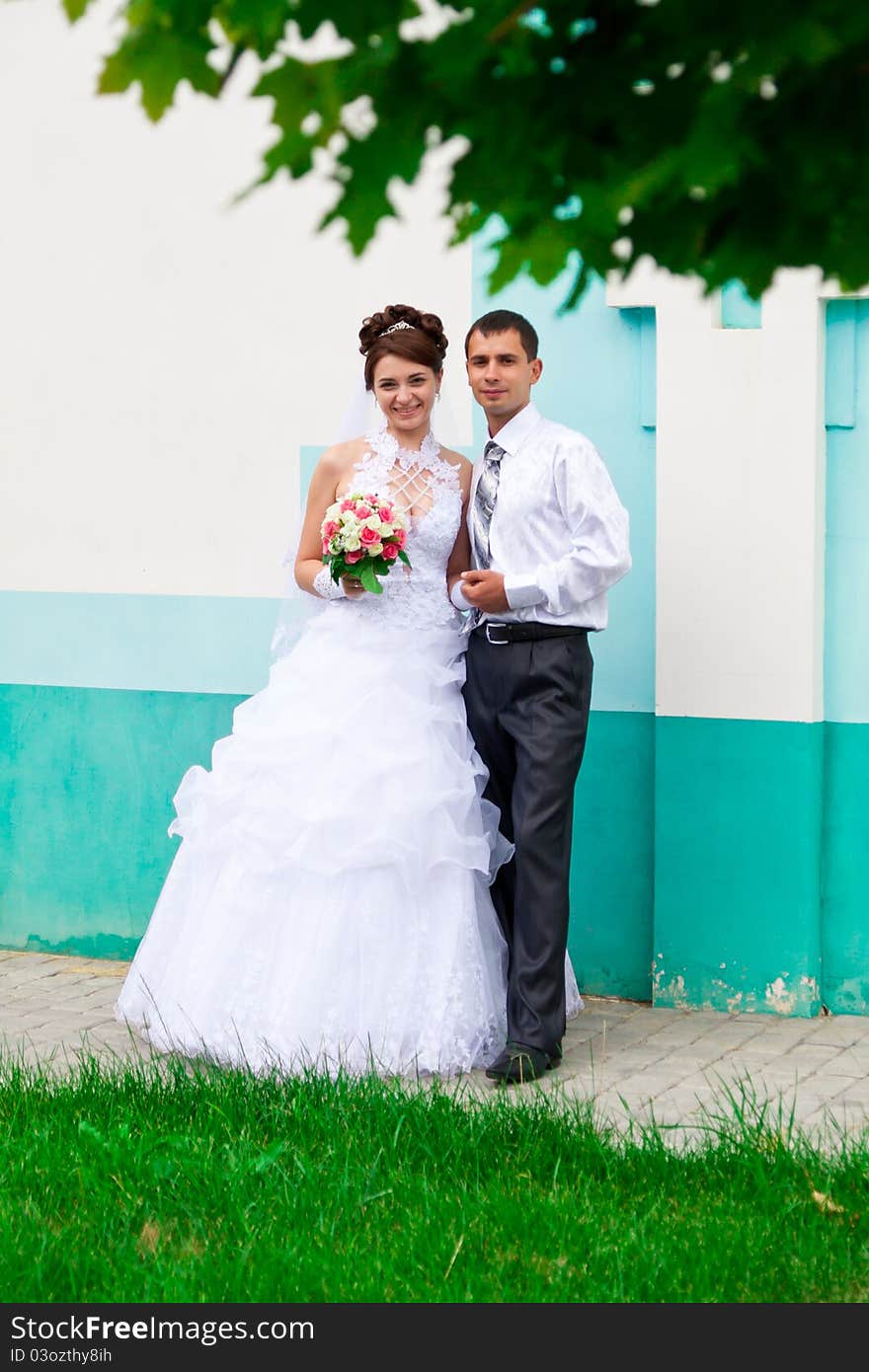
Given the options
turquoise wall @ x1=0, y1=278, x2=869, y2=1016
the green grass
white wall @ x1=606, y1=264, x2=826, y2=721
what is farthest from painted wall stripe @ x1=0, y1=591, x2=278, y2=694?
the green grass

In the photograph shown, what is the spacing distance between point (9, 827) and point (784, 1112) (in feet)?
11.6

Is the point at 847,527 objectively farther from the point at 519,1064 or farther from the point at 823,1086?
the point at 519,1064

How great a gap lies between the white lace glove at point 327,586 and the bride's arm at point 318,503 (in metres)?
0.05

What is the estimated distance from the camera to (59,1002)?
19.8 feet

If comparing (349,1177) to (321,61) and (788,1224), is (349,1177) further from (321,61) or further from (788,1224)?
(321,61)

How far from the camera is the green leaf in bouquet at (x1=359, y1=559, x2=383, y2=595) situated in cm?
502

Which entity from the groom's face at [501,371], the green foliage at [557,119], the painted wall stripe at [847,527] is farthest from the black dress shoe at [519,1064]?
the green foliage at [557,119]

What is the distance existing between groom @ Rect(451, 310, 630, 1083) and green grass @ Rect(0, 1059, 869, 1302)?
1.81 ft

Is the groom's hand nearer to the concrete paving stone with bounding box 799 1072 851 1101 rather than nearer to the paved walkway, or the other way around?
the paved walkway

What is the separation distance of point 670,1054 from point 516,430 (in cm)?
190

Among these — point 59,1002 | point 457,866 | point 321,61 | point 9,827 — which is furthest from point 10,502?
point 321,61

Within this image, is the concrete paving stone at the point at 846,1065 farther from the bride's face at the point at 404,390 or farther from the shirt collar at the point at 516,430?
the bride's face at the point at 404,390

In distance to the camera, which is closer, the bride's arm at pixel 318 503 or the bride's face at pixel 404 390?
the bride's face at pixel 404 390

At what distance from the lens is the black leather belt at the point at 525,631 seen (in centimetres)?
501
